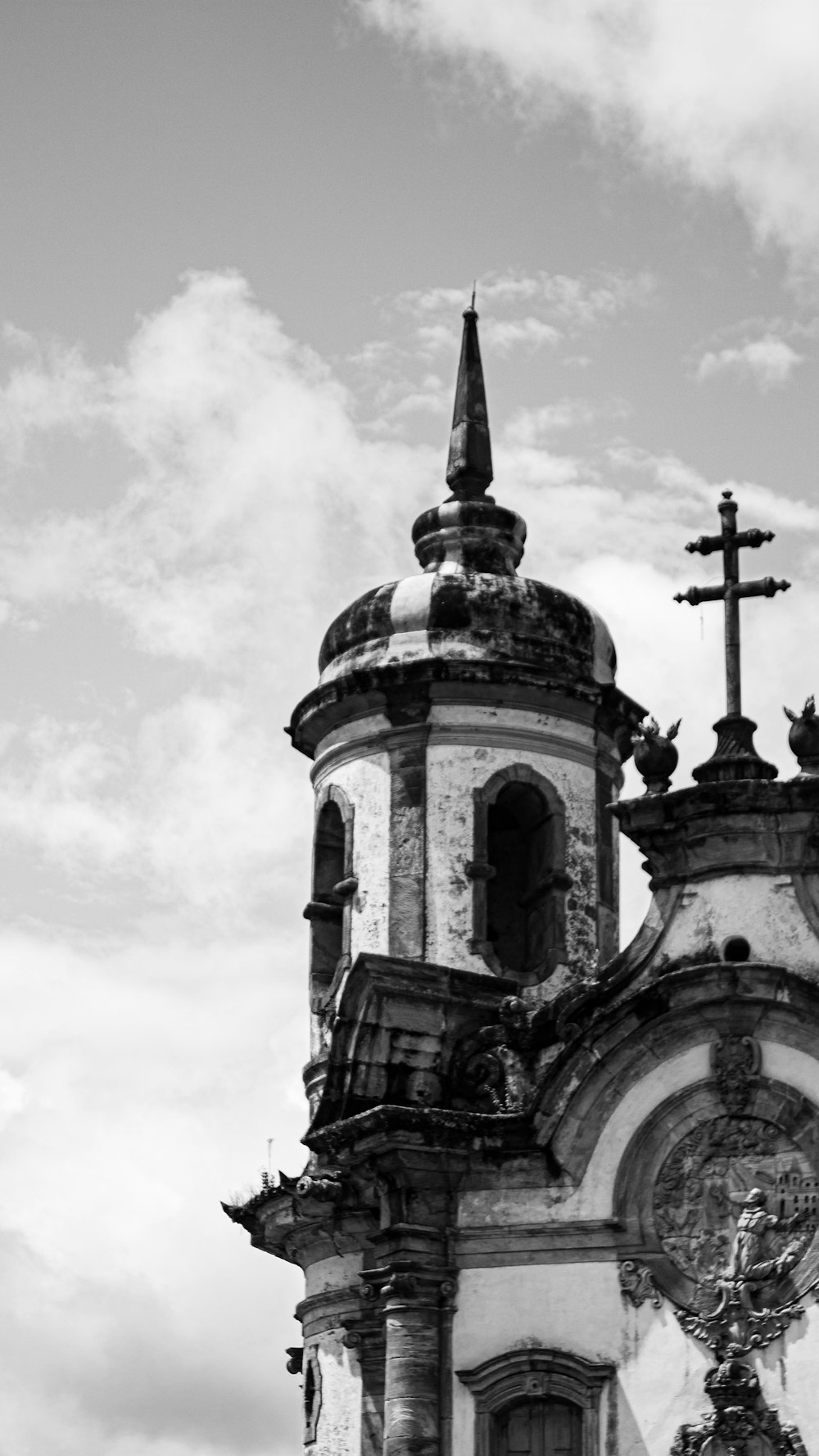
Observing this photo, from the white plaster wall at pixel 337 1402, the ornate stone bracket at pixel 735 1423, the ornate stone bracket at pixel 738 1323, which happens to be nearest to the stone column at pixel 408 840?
the white plaster wall at pixel 337 1402

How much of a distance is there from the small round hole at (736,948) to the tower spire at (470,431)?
22.5 ft

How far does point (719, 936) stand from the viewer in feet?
69.4

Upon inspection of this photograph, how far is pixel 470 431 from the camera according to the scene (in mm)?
26750

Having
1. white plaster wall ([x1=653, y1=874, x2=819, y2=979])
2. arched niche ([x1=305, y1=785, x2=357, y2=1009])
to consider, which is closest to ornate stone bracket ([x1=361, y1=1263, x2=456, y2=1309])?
white plaster wall ([x1=653, y1=874, x2=819, y2=979])

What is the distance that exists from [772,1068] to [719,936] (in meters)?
1.15

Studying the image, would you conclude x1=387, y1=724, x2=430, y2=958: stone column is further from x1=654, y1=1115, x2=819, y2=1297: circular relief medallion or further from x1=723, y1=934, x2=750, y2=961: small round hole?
x1=654, y1=1115, x2=819, y2=1297: circular relief medallion

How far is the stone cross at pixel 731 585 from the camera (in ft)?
73.3

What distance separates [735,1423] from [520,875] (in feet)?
21.9

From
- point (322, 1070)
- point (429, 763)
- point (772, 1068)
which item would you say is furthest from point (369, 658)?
point (772, 1068)

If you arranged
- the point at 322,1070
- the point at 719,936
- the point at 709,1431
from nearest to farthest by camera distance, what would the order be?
the point at 709,1431 → the point at 719,936 → the point at 322,1070

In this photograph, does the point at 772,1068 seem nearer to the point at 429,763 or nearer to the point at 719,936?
the point at 719,936

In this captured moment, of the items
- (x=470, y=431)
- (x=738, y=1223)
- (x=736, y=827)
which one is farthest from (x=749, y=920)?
(x=470, y=431)

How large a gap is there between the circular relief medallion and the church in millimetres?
20

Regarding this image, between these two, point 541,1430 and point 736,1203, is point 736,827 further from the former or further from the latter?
point 541,1430
